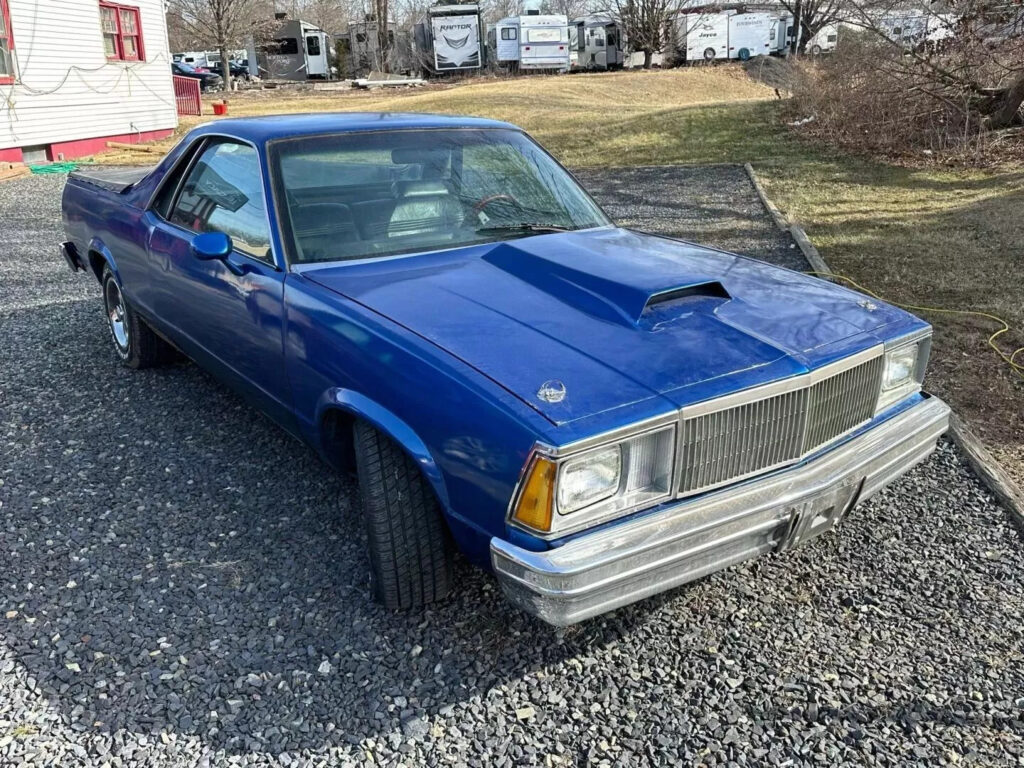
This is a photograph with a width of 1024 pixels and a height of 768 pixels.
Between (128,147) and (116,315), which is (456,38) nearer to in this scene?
(128,147)

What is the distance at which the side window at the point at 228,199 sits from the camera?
334 cm

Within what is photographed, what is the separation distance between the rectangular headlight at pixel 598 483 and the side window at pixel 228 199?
1.63m

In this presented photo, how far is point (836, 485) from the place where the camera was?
254cm

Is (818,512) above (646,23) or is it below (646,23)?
below

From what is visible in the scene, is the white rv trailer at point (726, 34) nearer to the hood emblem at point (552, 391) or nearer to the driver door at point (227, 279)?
the driver door at point (227, 279)

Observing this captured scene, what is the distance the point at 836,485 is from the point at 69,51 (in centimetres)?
1636

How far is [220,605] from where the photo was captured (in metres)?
2.83

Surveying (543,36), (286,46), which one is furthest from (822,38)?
(286,46)

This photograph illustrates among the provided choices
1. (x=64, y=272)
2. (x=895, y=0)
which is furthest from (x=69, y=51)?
→ (x=895, y=0)

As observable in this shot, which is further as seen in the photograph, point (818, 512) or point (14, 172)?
point (14, 172)

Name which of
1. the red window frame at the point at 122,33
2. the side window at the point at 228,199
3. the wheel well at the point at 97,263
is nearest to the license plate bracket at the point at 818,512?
the side window at the point at 228,199

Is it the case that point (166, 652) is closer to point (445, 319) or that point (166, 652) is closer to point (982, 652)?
point (445, 319)

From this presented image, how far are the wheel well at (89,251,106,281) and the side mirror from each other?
7.29 ft

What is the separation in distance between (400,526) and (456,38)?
38518 mm
